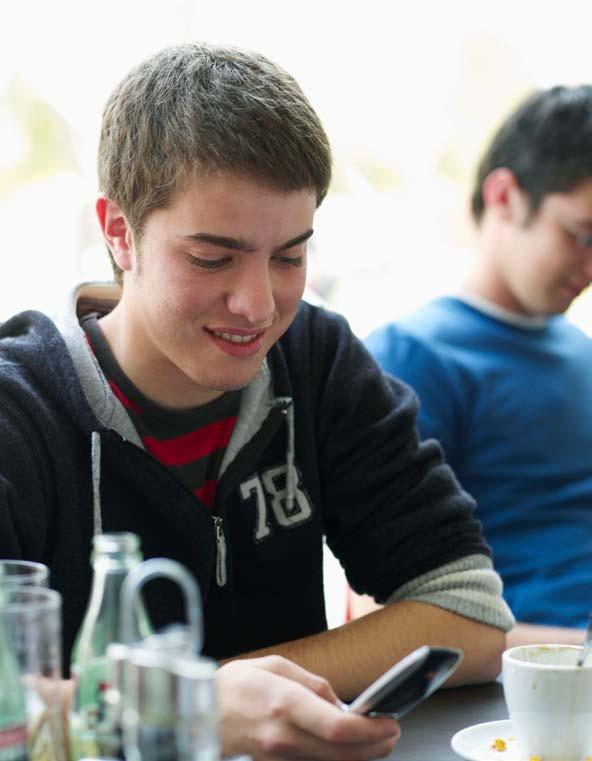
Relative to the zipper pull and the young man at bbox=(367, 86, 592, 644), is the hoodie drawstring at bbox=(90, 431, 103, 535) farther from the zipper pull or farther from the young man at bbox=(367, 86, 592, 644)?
the young man at bbox=(367, 86, 592, 644)

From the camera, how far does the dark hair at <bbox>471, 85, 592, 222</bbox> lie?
2131mm

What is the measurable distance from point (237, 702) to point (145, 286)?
572mm

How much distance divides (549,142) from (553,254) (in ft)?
0.70

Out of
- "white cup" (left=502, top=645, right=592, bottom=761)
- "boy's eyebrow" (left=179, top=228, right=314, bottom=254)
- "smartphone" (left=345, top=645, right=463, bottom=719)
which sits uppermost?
"boy's eyebrow" (left=179, top=228, right=314, bottom=254)

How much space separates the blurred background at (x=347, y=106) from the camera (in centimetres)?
264

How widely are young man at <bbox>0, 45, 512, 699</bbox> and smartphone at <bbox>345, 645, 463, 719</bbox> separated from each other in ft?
1.42

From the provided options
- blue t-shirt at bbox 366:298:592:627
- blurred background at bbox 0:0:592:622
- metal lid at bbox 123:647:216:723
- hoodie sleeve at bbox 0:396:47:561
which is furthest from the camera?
blurred background at bbox 0:0:592:622

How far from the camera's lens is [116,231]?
1460mm

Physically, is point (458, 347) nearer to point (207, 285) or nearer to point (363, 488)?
point (363, 488)

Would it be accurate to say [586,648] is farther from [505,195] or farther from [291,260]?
[505,195]

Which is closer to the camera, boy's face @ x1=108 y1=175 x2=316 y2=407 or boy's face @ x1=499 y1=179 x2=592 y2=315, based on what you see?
boy's face @ x1=108 y1=175 x2=316 y2=407

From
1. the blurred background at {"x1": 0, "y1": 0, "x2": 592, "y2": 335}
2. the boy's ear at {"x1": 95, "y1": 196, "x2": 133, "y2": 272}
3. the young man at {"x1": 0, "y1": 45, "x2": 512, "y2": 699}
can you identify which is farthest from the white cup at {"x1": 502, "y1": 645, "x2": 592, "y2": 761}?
the blurred background at {"x1": 0, "y1": 0, "x2": 592, "y2": 335}

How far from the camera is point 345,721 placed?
917 mm

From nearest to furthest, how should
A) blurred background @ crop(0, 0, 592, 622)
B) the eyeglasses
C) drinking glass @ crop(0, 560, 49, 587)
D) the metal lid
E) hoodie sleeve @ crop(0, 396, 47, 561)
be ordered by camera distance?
the metal lid → drinking glass @ crop(0, 560, 49, 587) → hoodie sleeve @ crop(0, 396, 47, 561) → the eyeglasses → blurred background @ crop(0, 0, 592, 622)
